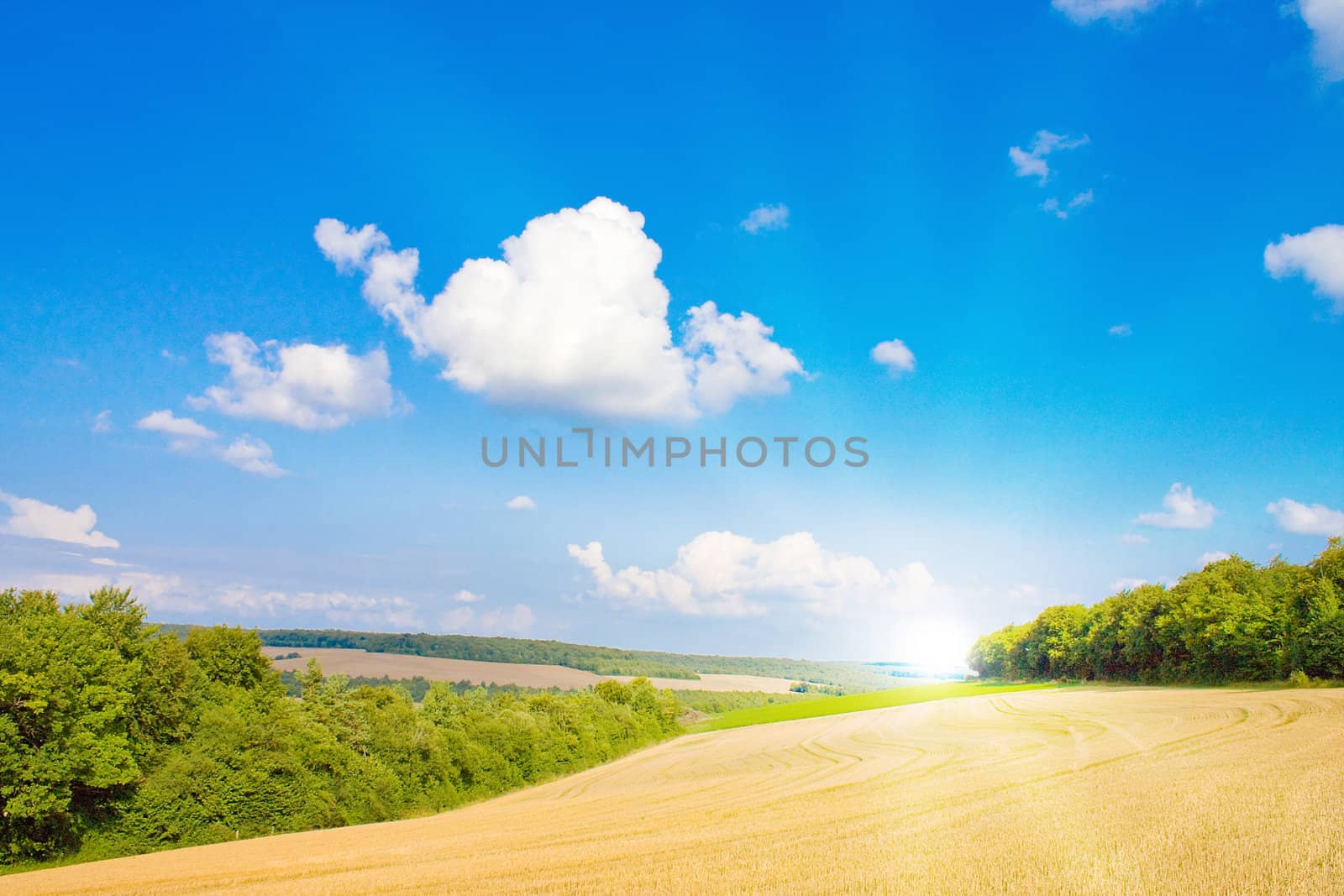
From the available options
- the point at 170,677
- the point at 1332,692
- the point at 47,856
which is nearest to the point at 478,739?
the point at 170,677

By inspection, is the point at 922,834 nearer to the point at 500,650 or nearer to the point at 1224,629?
the point at 1224,629

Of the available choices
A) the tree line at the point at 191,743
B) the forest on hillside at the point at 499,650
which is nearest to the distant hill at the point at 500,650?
the forest on hillside at the point at 499,650

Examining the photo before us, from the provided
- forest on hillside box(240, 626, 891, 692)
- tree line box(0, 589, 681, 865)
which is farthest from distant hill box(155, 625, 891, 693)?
tree line box(0, 589, 681, 865)

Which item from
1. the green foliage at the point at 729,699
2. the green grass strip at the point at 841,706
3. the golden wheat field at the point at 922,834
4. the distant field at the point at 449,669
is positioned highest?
the golden wheat field at the point at 922,834

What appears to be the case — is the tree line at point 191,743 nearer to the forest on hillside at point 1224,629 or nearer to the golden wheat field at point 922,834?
the golden wheat field at point 922,834

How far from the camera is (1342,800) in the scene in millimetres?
18688

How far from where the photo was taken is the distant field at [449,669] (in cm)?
11375

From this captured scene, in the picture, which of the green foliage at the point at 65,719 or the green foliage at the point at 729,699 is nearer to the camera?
the green foliage at the point at 65,719

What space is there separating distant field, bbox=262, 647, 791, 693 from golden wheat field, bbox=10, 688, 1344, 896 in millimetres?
75481

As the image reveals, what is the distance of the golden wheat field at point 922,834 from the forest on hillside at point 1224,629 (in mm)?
25255

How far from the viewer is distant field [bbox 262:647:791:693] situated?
373 feet

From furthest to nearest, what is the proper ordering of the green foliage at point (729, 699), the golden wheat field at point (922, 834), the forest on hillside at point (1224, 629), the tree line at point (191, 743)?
the green foliage at point (729, 699) < the forest on hillside at point (1224, 629) < the tree line at point (191, 743) < the golden wheat field at point (922, 834)

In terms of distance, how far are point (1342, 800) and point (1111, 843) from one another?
7249 millimetres

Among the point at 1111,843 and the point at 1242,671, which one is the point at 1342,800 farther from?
the point at 1242,671
